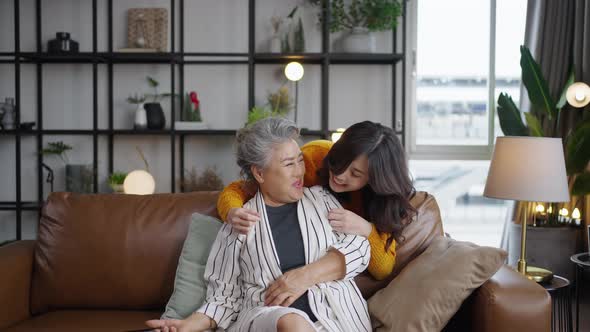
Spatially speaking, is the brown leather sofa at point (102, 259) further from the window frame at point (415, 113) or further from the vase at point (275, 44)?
the window frame at point (415, 113)

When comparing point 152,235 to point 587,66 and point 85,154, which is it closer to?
point 85,154

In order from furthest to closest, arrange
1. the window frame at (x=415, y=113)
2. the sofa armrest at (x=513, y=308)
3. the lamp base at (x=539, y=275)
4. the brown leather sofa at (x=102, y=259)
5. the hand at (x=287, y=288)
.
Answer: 1. the window frame at (x=415, y=113)
2. the lamp base at (x=539, y=275)
3. the brown leather sofa at (x=102, y=259)
4. the hand at (x=287, y=288)
5. the sofa armrest at (x=513, y=308)

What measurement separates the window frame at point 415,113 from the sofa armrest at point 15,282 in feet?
10.7

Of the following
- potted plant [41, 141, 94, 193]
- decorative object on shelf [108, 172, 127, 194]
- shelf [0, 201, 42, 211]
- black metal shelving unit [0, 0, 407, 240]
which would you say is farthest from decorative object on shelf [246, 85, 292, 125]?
shelf [0, 201, 42, 211]

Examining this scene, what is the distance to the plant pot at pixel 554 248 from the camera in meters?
4.19


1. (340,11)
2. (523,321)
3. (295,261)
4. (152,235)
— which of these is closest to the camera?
(523,321)

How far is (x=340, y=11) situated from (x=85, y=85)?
201 cm

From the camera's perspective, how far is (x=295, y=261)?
2.03 m

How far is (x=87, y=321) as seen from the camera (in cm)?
223

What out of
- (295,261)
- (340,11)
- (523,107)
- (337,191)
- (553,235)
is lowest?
(553,235)

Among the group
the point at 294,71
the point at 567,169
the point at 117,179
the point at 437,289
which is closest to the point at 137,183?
the point at 117,179

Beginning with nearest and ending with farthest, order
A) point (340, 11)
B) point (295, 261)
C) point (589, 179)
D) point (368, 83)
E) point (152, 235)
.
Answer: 1. point (295, 261)
2. point (152, 235)
3. point (589, 179)
4. point (340, 11)
5. point (368, 83)

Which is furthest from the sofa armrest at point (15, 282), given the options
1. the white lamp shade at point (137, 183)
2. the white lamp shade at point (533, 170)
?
the white lamp shade at point (533, 170)

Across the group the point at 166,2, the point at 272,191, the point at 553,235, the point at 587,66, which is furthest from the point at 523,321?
the point at 166,2
